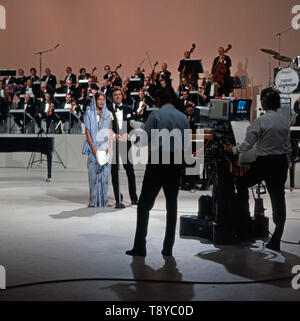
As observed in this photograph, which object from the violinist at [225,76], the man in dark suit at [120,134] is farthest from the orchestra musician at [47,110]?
the man in dark suit at [120,134]

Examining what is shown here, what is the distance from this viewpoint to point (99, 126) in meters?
6.72

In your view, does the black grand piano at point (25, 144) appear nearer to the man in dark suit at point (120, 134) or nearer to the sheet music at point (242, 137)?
the man in dark suit at point (120, 134)

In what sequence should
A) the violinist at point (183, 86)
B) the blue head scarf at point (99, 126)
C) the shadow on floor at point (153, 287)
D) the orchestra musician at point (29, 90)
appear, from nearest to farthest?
the shadow on floor at point (153, 287) < the blue head scarf at point (99, 126) < the violinist at point (183, 86) < the orchestra musician at point (29, 90)

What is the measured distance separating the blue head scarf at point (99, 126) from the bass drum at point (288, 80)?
18.0 feet

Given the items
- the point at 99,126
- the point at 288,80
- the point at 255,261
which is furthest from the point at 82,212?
the point at 288,80

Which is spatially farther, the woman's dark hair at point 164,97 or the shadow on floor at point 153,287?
the woman's dark hair at point 164,97

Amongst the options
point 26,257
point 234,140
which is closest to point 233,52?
point 234,140

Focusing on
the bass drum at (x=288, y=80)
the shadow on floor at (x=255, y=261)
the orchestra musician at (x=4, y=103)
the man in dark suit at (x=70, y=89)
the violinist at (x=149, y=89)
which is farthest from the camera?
the orchestra musician at (x=4, y=103)

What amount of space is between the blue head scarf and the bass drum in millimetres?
5498

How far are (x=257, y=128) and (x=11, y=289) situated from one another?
229 cm

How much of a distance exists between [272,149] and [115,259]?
61.1 inches

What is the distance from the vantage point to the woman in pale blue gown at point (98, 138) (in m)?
6.72

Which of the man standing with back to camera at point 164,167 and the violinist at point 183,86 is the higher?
the violinist at point 183,86
